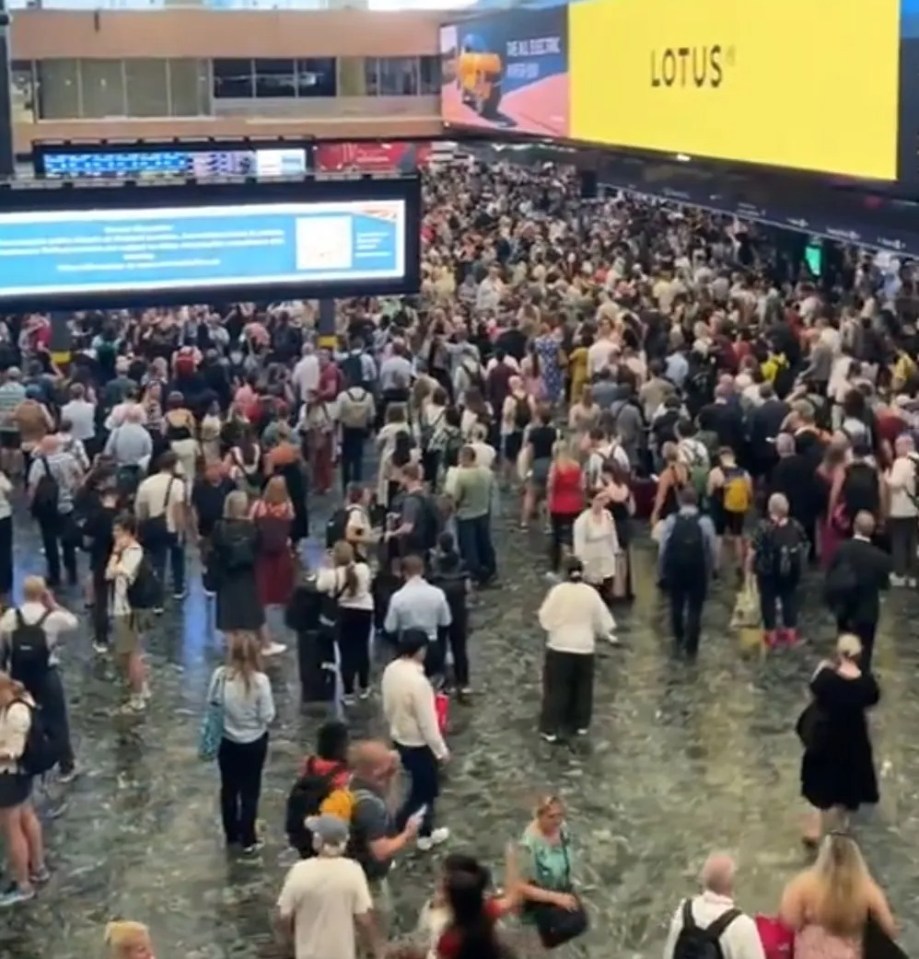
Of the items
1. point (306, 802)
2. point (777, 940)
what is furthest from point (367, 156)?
point (777, 940)

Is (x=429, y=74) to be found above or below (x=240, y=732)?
above

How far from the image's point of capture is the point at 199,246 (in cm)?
1803

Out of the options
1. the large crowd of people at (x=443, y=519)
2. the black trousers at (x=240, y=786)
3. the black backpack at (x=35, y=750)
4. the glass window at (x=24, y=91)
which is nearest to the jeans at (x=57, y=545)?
the large crowd of people at (x=443, y=519)

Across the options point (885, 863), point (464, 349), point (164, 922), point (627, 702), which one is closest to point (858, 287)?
point (464, 349)

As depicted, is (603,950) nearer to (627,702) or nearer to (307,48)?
(627,702)

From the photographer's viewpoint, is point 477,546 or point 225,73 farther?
point 225,73

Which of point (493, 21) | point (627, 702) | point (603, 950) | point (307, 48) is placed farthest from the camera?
point (307, 48)

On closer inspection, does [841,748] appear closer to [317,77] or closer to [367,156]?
[367,156]

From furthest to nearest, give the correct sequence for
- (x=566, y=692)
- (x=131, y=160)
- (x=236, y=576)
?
(x=131, y=160) < (x=236, y=576) < (x=566, y=692)

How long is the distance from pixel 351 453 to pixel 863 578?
644 cm

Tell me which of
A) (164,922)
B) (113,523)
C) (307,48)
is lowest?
(164,922)

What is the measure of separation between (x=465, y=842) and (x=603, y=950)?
1362mm

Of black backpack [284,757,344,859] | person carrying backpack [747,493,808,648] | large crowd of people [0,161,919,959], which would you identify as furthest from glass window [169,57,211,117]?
black backpack [284,757,344,859]

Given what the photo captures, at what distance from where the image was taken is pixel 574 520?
14.0 m
